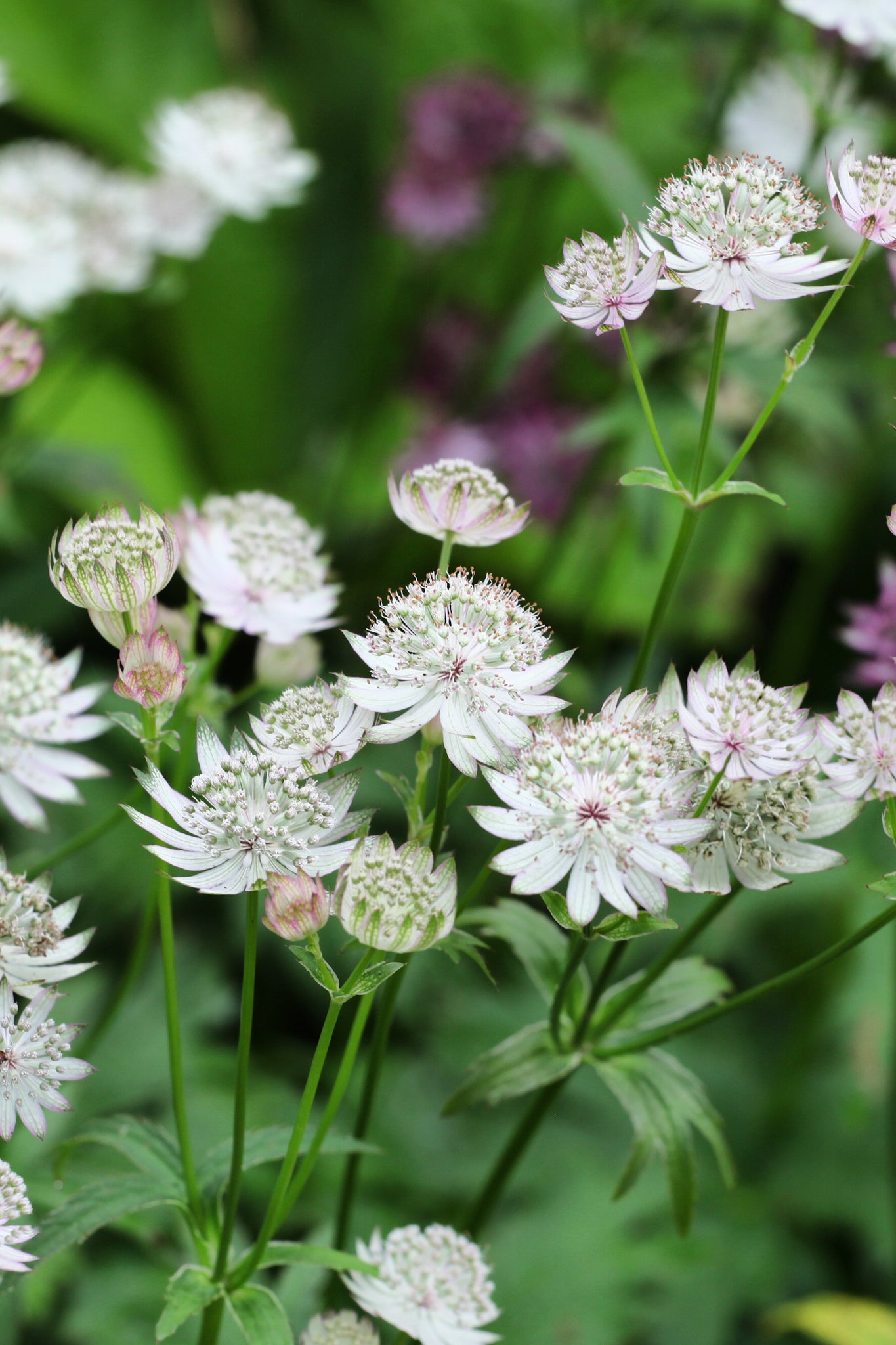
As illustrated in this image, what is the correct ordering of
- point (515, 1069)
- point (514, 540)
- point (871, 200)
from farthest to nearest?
point (514, 540) → point (515, 1069) → point (871, 200)

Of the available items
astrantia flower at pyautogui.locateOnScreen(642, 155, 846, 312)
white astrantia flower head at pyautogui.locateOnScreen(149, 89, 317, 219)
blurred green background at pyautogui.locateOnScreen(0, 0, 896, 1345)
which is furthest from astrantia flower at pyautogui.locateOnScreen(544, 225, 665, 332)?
white astrantia flower head at pyautogui.locateOnScreen(149, 89, 317, 219)

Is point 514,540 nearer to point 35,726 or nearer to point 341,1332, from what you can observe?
point 35,726

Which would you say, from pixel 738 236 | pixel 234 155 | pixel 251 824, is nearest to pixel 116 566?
pixel 251 824

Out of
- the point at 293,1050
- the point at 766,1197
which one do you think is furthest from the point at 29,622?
the point at 766,1197

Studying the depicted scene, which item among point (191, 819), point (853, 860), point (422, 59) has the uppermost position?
point (422, 59)

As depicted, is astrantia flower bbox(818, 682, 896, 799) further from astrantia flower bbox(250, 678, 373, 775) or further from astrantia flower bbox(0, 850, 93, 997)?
astrantia flower bbox(0, 850, 93, 997)

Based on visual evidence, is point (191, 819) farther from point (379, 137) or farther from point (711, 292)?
point (379, 137)
